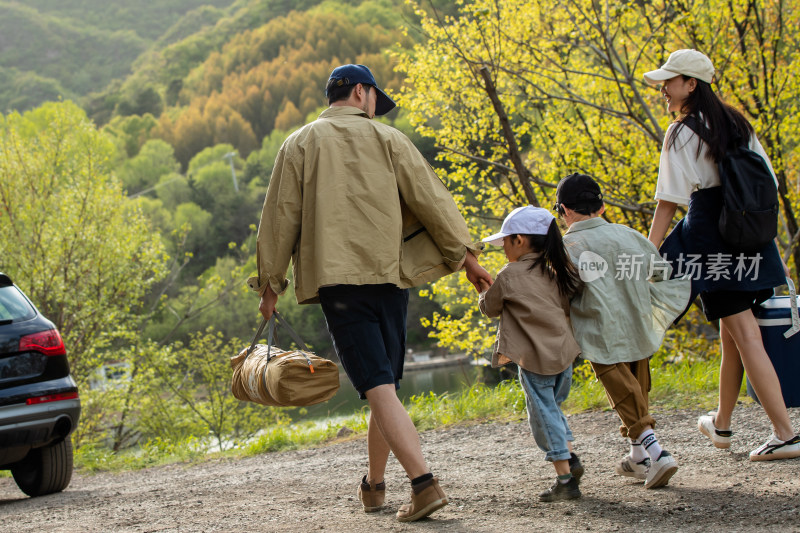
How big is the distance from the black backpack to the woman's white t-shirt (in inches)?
3.5

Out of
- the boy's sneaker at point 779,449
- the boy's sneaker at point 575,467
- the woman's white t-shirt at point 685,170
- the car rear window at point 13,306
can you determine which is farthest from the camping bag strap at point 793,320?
the car rear window at point 13,306

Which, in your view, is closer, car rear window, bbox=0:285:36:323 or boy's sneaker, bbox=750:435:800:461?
boy's sneaker, bbox=750:435:800:461

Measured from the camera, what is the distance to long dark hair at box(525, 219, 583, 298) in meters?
3.53

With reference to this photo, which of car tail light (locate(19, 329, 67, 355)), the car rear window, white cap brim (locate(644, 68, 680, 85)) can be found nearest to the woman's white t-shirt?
white cap brim (locate(644, 68, 680, 85))

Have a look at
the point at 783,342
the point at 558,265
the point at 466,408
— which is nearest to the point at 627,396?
the point at 558,265

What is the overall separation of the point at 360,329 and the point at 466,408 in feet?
11.7

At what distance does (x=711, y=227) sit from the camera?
147 inches

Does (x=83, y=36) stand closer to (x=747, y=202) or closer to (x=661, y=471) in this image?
(x=747, y=202)

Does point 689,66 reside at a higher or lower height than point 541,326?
higher

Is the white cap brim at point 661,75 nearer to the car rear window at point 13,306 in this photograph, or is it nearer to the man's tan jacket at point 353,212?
the man's tan jacket at point 353,212

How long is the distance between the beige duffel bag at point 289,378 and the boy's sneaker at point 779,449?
80.0 inches

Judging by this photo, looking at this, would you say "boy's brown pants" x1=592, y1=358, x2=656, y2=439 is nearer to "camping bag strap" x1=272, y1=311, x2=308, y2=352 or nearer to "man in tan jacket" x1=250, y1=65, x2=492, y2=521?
"man in tan jacket" x1=250, y1=65, x2=492, y2=521

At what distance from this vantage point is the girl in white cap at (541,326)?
11.2 feet

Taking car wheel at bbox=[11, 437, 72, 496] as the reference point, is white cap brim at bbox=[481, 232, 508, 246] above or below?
above
